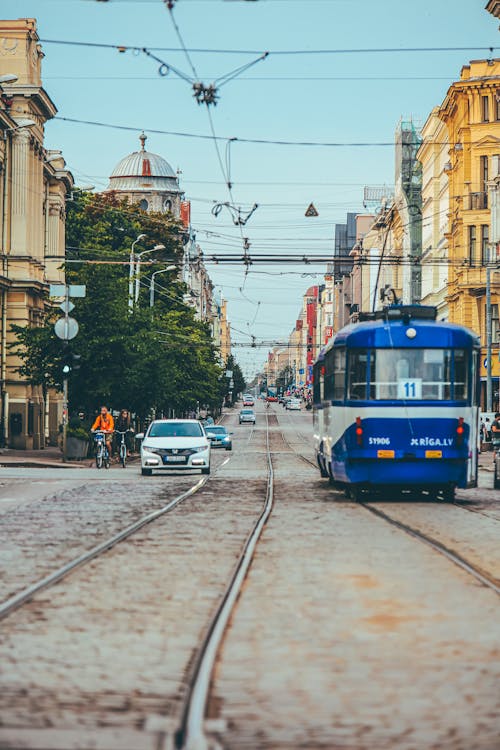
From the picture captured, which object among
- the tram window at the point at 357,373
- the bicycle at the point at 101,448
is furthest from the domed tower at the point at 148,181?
the tram window at the point at 357,373

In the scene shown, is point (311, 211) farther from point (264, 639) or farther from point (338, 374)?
point (264, 639)

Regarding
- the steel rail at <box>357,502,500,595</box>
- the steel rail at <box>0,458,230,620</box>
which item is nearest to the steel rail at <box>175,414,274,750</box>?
the steel rail at <box>0,458,230,620</box>

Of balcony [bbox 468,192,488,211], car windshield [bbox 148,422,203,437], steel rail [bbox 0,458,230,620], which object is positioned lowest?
steel rail [bbox 0,458,230,620]

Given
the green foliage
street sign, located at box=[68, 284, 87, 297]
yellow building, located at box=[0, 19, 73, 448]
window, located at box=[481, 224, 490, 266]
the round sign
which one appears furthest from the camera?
window, located at box=[481, 224, 490, 266]

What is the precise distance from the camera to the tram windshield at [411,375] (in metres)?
22.8

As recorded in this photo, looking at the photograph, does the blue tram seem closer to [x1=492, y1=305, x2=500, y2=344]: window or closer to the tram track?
the tram track

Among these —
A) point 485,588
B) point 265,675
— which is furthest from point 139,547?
point 265,675

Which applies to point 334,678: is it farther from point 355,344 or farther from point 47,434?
point 47,434

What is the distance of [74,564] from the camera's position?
13.2 metres

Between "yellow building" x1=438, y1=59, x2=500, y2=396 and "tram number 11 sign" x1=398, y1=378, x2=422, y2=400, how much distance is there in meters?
46.1

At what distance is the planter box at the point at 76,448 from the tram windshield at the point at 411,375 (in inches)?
909

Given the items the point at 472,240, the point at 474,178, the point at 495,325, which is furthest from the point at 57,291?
the point at 474,178

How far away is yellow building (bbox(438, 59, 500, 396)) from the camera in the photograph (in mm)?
69312

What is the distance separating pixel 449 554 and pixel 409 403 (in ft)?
27.9
